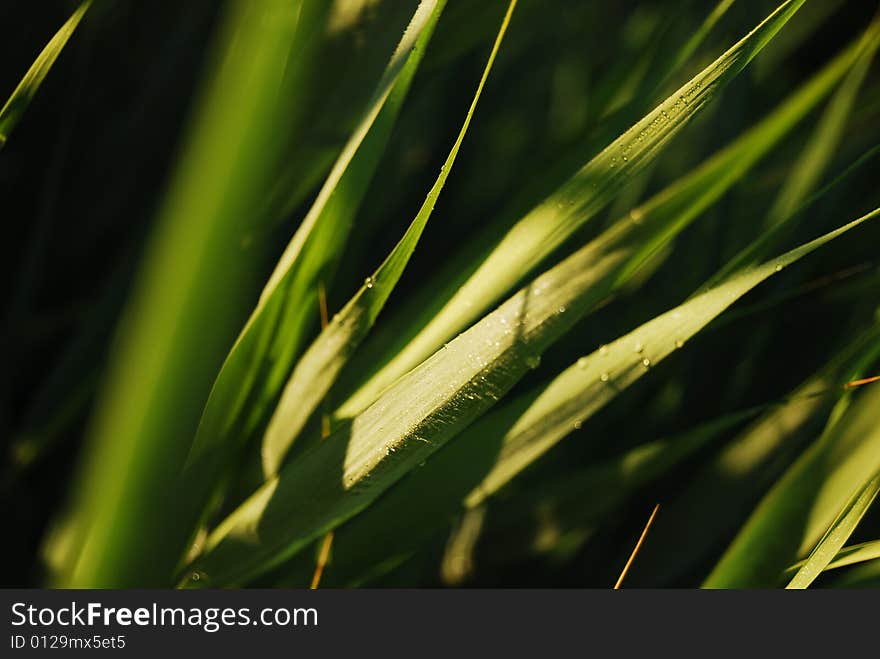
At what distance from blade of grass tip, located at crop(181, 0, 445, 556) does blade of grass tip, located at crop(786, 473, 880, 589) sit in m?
0.31

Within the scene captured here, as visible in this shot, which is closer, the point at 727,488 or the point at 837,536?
the point at 837,536

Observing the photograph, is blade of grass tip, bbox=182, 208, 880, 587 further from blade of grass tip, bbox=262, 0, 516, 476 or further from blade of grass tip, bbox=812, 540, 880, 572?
blade of grass tip, bbox=812, 540, 880, 572

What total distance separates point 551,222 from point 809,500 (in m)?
0.23

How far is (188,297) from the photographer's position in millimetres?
283

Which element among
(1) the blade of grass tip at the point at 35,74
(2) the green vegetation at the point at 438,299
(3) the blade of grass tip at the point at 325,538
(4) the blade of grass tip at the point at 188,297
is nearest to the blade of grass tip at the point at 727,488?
(2) the green vegetation at the point at 438,299

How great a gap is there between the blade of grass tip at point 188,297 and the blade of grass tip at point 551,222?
15cm

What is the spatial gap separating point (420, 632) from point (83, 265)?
1.47ft

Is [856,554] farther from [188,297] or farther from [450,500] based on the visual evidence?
[188,297]

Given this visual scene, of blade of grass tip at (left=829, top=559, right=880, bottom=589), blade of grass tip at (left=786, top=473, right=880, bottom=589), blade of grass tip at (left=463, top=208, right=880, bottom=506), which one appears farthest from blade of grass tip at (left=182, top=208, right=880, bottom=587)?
blade of grass tip at (left=829, top=559, right=880, bottom=589)

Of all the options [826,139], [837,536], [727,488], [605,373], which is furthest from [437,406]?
[826,139]

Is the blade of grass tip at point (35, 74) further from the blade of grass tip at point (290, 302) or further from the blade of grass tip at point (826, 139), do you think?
the blade of grass tip at point (826, 139)

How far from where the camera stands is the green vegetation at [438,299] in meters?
0.34

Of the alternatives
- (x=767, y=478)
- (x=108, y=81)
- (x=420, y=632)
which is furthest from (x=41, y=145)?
(x=767, y=478)

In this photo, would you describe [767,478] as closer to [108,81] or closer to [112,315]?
[112,315]
